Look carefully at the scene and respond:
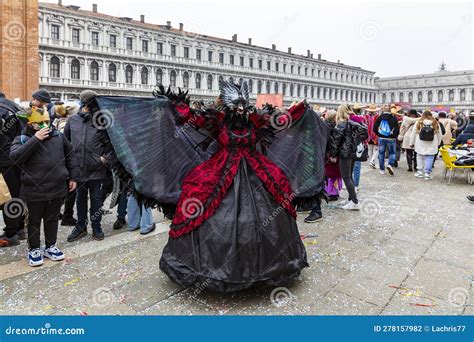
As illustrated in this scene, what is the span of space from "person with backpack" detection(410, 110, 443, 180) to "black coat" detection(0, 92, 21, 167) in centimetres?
948

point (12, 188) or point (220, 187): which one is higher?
point (220, 187)

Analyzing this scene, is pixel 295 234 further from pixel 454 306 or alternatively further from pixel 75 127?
pixel 75 127

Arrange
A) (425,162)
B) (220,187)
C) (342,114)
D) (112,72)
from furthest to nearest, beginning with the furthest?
(112,72), (425,162), (342,114), (220,187)

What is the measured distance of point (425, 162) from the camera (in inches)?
414

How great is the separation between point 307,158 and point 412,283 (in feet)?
5.54

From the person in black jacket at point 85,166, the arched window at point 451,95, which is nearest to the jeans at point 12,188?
the person in black jacket at point 85,166

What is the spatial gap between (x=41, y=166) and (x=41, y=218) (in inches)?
24.1

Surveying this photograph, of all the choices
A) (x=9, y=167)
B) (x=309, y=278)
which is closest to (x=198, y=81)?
(x=9, y=167)

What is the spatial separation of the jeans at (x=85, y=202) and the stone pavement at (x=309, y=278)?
0.29 metres

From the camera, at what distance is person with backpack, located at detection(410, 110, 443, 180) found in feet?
33.3

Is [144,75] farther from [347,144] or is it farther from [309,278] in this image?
[309,278]

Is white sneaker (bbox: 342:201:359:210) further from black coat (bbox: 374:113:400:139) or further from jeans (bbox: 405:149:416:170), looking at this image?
jeans (bbox: 405:149:416:170)

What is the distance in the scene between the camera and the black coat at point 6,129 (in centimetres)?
496

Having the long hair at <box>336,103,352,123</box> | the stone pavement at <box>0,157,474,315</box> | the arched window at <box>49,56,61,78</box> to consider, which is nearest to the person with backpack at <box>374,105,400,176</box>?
the long hair at <box>336,103,352,123</box>
